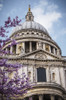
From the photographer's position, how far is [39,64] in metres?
36.4

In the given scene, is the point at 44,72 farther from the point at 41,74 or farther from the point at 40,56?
the point at 40,56

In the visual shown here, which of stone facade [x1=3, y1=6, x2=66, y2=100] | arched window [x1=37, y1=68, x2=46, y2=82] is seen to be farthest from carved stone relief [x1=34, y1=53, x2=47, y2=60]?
arched window [x1=37, y1=68, x2=46, y2=82]

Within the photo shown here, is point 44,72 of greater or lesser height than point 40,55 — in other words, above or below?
below

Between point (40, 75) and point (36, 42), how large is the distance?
49.7 feet

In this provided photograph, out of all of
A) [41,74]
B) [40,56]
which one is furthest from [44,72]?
[40,56]

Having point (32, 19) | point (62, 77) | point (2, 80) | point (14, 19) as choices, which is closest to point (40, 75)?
point (62, 77)

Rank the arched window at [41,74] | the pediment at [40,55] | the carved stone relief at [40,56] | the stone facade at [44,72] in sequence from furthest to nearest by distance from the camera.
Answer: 1. the carved stone relief at [40,56]
2. the pediment at [40,55]
3. the arched window at [41,74]
4. the stone facade at [44,72]

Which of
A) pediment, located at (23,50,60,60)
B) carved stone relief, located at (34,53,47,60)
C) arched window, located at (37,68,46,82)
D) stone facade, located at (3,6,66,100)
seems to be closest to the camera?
stone facade, located at (3,6,66,100)

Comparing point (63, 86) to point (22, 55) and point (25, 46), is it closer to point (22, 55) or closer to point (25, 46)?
point (22, 55)

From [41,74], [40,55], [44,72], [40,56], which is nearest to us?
[41,74]

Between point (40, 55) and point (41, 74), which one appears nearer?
point (41, 74)

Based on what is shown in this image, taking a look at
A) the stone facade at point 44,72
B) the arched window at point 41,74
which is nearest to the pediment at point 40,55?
the stone facade at point 44,72

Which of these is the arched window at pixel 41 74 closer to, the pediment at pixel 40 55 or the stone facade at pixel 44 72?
the stone facade at pixel 44 72

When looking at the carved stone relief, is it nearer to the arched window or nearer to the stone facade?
the stone facade
